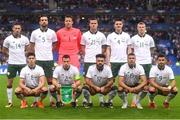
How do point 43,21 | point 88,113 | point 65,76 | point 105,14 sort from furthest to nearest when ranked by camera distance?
point 105,14 < point 43,21 < point 65,76 < point 88,113

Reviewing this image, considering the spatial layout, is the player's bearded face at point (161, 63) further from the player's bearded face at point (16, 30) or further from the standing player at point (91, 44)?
the player's bearded face at point (16, 30)

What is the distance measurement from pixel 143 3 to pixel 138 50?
25.5 meters

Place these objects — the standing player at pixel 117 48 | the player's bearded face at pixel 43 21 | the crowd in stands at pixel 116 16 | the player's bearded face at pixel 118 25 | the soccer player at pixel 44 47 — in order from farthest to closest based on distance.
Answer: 1. the crowd in stands at pixel 116 16
2. the standing player at pixel 117 48
3. the soccer player at pixel 44 47
4. the player's bearded face at pixel 118 25
5. the player's bearded face at pixel 43 21

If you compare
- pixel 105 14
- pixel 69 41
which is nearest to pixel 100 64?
pixel 69 41

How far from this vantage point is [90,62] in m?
13.5

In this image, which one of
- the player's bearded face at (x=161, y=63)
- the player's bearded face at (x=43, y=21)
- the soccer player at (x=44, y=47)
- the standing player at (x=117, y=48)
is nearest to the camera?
the player's bearded face at (x=161, y=63)

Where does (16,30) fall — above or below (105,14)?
below

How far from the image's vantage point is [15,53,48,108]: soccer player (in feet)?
41.0

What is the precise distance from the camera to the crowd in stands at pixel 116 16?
34.9 metres

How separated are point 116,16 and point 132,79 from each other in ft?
80.0

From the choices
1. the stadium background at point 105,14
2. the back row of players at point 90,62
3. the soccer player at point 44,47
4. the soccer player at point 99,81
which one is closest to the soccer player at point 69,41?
the back row of players at point 90,62

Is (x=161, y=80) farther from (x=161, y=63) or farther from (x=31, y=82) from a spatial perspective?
(x=31, y=82)

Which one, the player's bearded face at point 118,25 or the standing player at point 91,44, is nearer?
the player's bearded face at point 118,25

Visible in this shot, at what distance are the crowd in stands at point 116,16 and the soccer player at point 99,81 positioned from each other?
66.2 ft
